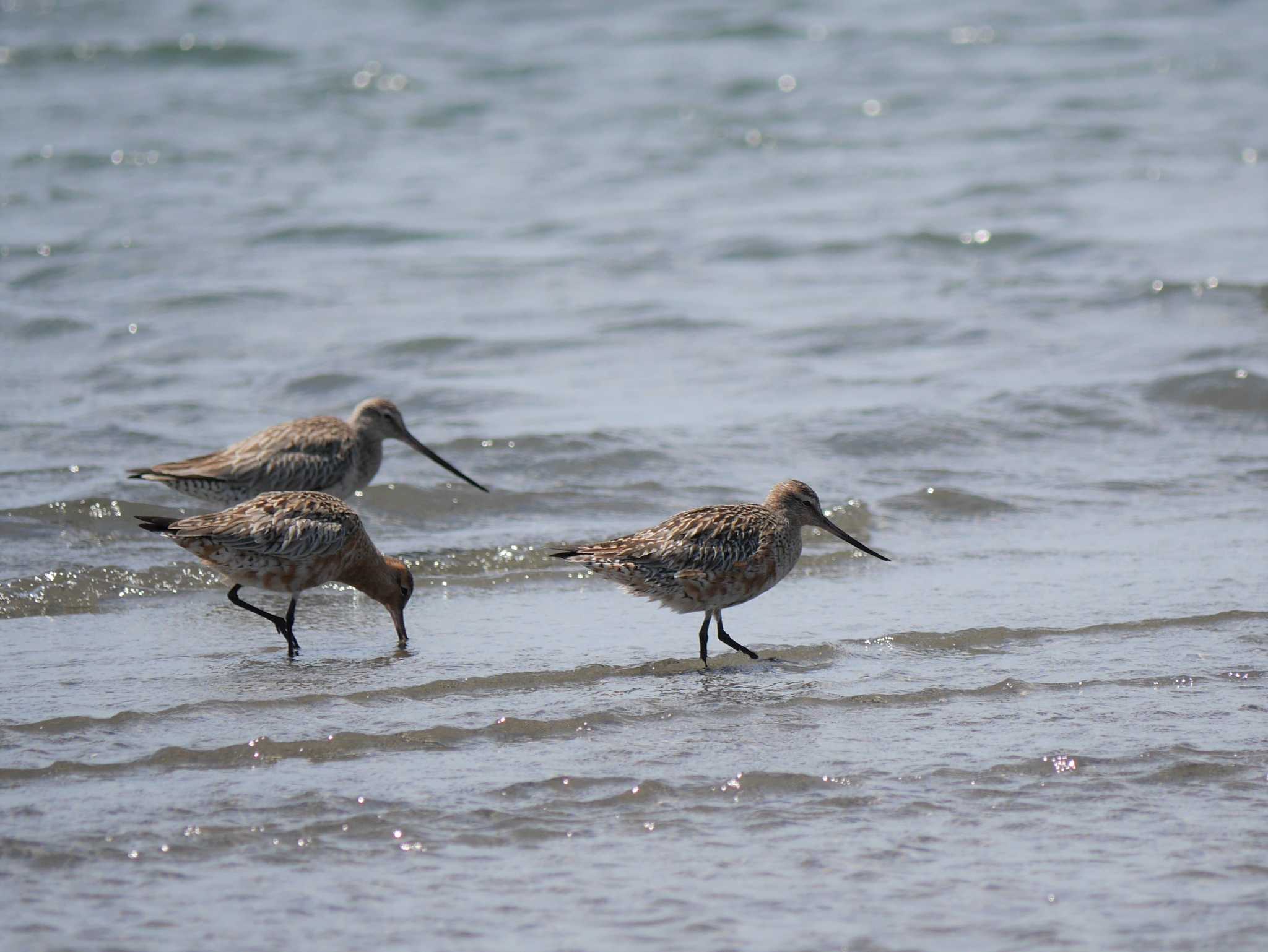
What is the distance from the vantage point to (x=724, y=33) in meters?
23.5

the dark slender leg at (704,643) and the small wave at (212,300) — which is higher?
the small wave at (212,300)

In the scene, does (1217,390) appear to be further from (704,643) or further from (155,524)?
(155,524)

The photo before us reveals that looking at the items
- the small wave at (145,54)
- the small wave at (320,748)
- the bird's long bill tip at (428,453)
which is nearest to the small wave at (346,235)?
the bird's long bill tip at (428,453)

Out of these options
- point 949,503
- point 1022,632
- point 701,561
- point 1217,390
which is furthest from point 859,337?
point 701,561

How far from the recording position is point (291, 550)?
264 inches

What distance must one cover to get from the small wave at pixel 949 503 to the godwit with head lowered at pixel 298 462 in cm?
214

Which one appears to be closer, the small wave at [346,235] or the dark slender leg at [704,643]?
the dark slender leg at [704,643]

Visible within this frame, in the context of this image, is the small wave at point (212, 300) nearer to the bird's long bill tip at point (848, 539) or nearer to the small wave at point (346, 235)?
the small wave at point (346, 235)

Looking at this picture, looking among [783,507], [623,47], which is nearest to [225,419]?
[783,507]

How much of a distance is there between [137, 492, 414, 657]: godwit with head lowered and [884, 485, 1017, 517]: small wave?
9.36 feet

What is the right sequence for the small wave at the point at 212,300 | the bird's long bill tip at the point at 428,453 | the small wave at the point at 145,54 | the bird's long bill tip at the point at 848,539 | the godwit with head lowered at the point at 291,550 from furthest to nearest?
the small wave at the point at 145,54 → the small wave at the point at 212,300 → the bird's long bill tip at the point at 428,453 → the bird's long bill tip at the point at 848,539 → the godwit with head lowered at the point at 291,550

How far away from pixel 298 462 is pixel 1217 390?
5.61 m

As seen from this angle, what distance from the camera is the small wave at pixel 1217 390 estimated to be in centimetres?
1024

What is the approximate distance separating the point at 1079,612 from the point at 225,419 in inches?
205
